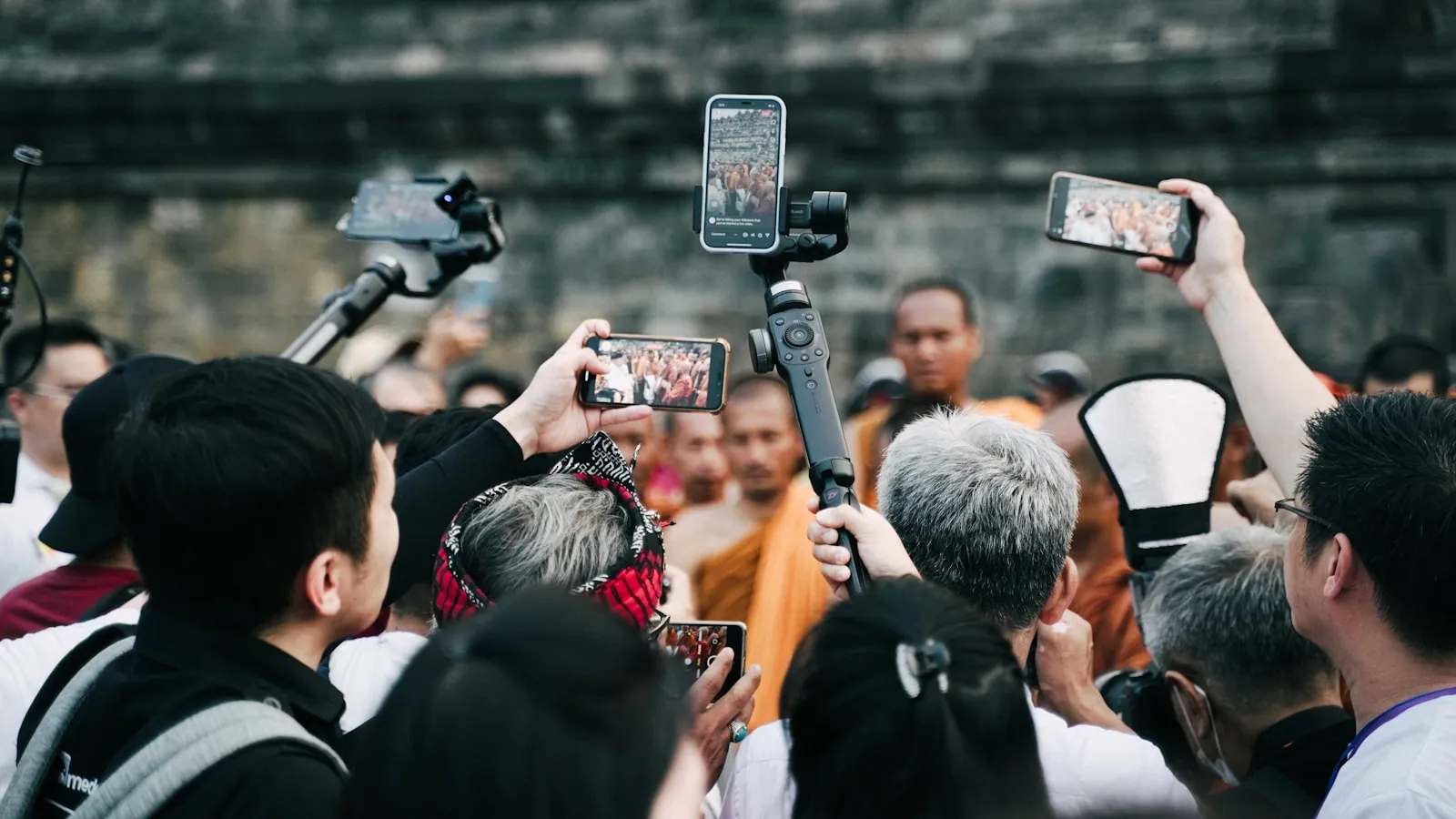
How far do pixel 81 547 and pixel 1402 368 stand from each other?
182 inches

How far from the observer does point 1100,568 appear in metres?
3.63

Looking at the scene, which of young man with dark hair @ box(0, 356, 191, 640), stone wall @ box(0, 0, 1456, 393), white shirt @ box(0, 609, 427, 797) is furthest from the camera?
stone wall @ box(0, 0, 1456, 393)

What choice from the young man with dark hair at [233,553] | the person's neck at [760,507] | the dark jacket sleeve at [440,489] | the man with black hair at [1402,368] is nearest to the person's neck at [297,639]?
the young man with dark hair at [233,553]

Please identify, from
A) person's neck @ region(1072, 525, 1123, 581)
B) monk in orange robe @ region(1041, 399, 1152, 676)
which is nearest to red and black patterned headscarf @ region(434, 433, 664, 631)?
monk in orange robe @ region(1041, 399, 1152, 676)

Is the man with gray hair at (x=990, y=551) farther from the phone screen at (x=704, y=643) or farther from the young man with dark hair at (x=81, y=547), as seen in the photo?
the young man with dark hair at (x=81, y=547)

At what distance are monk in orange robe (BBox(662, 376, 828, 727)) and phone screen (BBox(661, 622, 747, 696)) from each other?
35.2 inches

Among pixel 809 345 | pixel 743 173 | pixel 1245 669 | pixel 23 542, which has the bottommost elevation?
pixel 23 542

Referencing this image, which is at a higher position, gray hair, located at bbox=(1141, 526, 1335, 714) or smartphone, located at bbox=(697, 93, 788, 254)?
smartphone, located at bbox=(697, 93, 788, 254)

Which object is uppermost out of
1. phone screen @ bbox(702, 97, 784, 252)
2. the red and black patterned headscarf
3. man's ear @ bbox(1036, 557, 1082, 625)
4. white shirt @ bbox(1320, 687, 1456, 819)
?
phone screen @ bbox(702, 97, 784, 252)

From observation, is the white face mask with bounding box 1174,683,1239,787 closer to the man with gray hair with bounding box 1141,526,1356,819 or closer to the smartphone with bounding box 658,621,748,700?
the man with gray hair with bounding box 1141,526,1356,819

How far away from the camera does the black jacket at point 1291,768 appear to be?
2.20 metres

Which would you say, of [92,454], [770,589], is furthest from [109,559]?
[770,589]

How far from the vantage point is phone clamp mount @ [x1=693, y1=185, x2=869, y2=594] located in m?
2.11

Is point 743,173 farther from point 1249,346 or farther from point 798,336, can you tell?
point 1249,346
